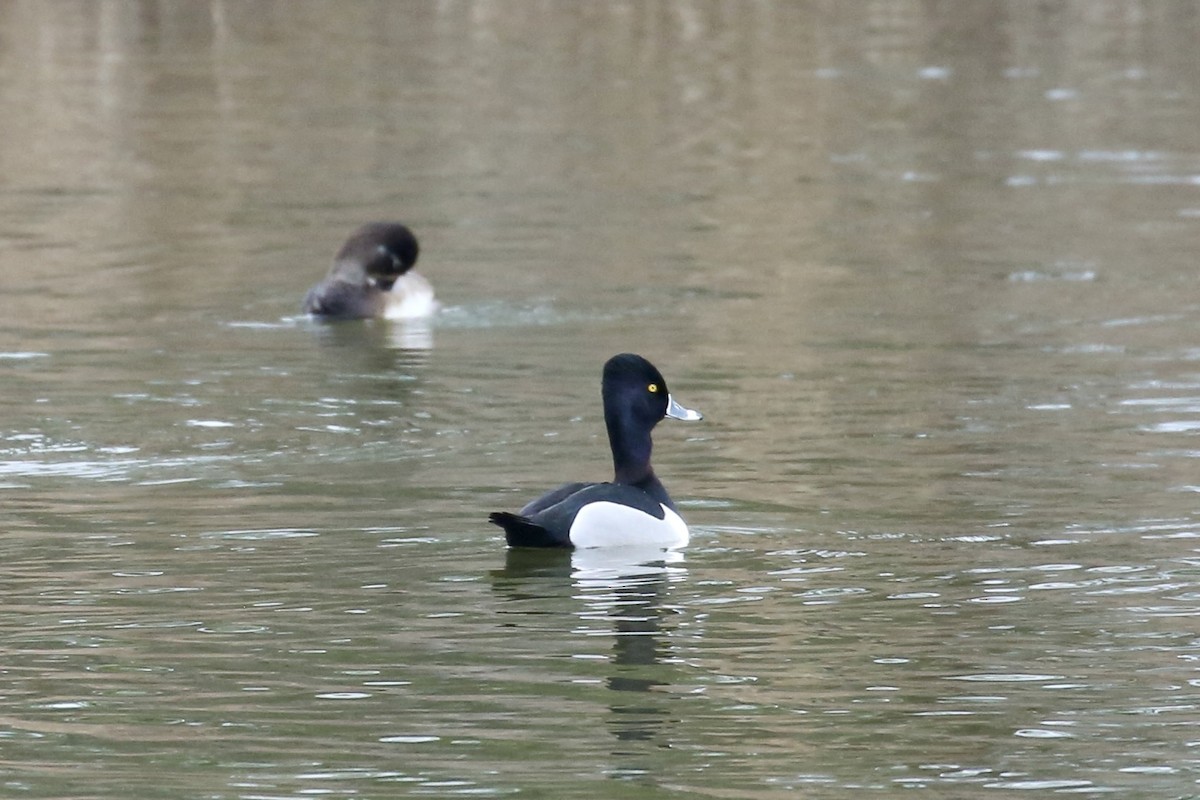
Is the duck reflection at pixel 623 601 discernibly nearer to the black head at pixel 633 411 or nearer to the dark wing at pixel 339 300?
the black head at pixel 633 411

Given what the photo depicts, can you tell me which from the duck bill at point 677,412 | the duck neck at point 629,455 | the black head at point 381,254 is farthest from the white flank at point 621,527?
the black head at point 381,254

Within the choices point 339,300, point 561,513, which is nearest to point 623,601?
point 561,513

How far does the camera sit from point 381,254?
20.5 meters

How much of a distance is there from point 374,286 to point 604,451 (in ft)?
20.3

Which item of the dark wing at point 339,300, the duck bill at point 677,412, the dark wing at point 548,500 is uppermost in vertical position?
the dark wing at point 339,300

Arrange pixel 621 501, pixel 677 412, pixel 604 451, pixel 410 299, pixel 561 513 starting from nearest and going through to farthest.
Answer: pixel 561 513 < pixel 621 501 < pixel 677 412 < pixel 604 451 < pixel 410 299

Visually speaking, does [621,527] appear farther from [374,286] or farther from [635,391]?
[374,286]

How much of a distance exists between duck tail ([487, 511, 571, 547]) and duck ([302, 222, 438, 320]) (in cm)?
846

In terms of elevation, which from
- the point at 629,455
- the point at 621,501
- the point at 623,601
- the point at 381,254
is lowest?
the point at 623,601

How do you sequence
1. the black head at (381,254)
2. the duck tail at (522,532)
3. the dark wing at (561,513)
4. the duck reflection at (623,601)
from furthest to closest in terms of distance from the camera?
the black head at (381,254)
the dark wing at (561,513)
the duck tail at (522,532)
the duck reflection at (623,601)

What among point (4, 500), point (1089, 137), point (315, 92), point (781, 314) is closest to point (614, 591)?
point (4, 500)

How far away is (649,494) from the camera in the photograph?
12.4 m

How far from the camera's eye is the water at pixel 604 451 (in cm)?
912

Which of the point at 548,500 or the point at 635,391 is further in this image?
the point at 635,391
